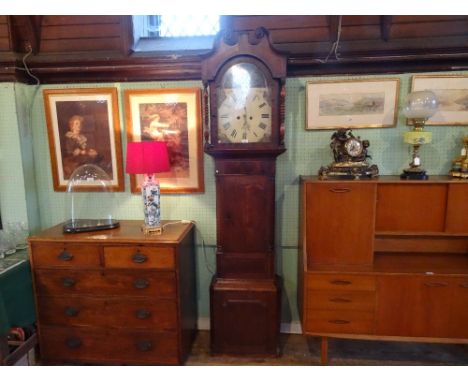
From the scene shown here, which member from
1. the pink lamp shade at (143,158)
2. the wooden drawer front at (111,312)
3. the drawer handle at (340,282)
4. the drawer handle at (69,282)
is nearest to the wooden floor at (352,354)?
the wooden drawer front at (111,312)

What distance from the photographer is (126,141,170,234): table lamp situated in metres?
2.02

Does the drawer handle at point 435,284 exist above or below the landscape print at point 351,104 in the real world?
below

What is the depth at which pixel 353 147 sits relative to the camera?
202 centimetres

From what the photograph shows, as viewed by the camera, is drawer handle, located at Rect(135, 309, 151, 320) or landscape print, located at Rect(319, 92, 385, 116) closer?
drawer handle, located at Rect(135, 309, 151, 320)

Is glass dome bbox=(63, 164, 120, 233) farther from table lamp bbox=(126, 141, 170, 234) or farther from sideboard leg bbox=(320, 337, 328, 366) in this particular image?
sideboard leg bbox=(320, 337, 328, 366)

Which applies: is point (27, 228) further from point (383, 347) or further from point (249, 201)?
point (383, 347)

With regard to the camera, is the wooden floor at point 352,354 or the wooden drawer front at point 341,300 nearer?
the wooden drawer front at point 341,300

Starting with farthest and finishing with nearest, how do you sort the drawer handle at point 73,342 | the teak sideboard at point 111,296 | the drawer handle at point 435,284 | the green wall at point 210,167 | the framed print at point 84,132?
1. the framed print at point 84,132
2. the green wall at point 210,167
3. the drawer handle at point 73,342
4. the teak sideboard at point 111,296
5. the drawer handle at point 435,284

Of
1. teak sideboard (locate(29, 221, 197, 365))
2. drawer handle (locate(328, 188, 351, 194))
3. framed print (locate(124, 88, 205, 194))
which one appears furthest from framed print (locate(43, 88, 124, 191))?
drawer handle (locate(328, 188, 351, 194))

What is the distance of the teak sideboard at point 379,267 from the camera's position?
1.92 metres

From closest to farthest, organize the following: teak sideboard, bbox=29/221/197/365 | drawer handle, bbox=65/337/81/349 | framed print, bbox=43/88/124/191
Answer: teak sideboard, bbox=29/221/197/365
drawer handle, bbox=65/337/81/349
framed print, bbox=43/88/124/191

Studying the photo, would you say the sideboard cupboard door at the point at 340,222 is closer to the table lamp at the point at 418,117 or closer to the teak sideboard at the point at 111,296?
the table lamp at the point at 418,117

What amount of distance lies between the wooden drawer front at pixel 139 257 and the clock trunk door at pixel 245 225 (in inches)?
14.3

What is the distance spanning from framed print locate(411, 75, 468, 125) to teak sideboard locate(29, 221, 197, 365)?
1967mm
